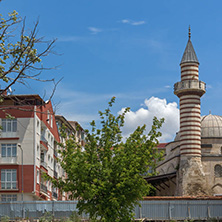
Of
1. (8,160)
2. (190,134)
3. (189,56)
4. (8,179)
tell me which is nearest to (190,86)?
(189,56)

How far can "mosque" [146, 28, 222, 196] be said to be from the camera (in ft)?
190

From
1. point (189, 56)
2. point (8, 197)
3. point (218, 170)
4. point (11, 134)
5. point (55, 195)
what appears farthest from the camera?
point (55, 195)

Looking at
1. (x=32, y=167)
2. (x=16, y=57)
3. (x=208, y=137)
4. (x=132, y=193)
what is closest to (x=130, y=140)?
(x=132, y=193)

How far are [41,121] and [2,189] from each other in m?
8.41

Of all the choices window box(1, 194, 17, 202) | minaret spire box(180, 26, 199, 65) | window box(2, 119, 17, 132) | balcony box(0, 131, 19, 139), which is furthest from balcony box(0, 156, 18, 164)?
minaret spire box(180, 26, 199, 65)

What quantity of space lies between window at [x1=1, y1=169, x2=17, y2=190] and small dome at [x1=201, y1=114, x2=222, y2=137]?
23890 millimetres

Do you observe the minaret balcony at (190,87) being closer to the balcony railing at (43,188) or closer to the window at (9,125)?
the balcony railing at (43,188)

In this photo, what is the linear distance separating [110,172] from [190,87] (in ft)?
100

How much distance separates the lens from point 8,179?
167 feet

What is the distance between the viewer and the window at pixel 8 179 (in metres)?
50.6

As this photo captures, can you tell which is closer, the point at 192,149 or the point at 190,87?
the point at 192,149

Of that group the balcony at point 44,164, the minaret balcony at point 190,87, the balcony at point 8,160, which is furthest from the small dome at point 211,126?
the balcony at point 8,160

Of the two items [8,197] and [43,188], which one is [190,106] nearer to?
[43,188]

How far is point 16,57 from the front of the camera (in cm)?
1530
